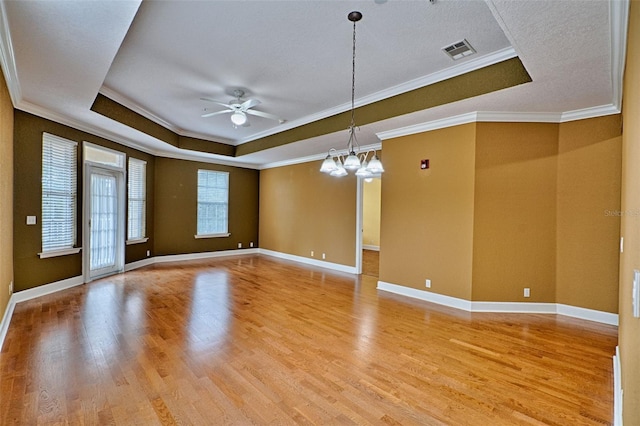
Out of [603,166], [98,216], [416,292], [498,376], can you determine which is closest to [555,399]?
[498,376]

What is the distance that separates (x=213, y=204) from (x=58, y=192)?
12.6ft

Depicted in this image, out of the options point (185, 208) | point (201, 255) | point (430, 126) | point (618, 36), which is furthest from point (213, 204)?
point (618, 36)

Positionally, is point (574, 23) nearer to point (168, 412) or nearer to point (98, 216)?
point (168, 412)

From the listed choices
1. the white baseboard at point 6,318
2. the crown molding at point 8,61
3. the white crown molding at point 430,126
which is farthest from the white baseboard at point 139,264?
the white crown molding at point 430,126

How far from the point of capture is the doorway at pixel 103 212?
553cm

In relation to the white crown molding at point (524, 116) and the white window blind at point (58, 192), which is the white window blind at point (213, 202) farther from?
the white crown molding at point (524, 116)

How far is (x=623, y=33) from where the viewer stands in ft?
7.23

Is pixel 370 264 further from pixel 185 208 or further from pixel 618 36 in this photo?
pixel 618 36

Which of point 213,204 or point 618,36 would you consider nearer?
point 618,36

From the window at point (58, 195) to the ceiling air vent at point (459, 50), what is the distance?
18.6 ft

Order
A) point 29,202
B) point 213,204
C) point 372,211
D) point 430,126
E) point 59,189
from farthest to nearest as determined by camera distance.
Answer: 1. point 372,211
2. point 213,204
3. point 59,189
4. point 430,126
5. point 29,202

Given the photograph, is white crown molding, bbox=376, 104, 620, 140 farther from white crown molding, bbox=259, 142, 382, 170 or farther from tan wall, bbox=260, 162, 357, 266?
tan wall, bbox=260, 162, 357, 266

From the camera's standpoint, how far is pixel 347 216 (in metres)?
7.07

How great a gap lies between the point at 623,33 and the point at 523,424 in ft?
9.04
